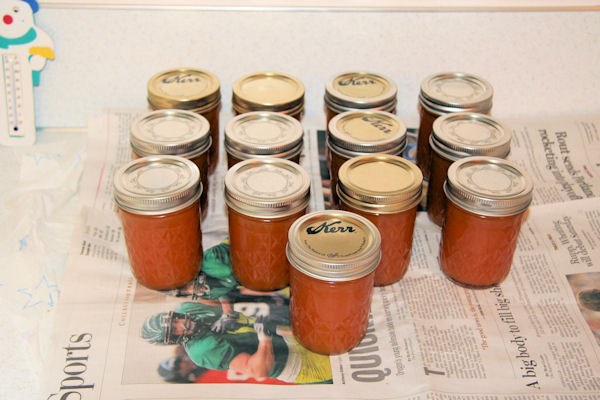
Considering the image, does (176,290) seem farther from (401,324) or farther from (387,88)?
(387,88)

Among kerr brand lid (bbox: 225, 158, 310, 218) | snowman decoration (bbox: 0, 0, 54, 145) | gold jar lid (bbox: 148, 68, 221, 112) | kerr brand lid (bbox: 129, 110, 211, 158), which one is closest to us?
kerr brand lid (bbox: 225, 158, 310, 218)

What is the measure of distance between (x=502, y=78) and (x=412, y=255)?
0.56 m

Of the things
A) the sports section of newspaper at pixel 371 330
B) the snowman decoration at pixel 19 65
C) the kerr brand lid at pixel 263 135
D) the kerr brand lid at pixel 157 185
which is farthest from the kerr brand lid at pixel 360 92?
the snowman decoration at pixel 19 65

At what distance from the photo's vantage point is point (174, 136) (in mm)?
1120

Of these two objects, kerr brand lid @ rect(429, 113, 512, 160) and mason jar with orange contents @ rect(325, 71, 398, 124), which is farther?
mason jar with orange contents @ rect(325, 71, 398, 124)

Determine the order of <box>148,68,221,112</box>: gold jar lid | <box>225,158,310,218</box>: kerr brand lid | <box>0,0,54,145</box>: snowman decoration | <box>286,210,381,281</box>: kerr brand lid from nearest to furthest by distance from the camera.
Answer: <box>286,210,381,281</box>: kerr brand lid → <box>225,158,310,218</box>: kerr brand lid → <box>148,68,221,112</box>: gold jar lid → <box>0,0,54,145</box>: snowman decoration

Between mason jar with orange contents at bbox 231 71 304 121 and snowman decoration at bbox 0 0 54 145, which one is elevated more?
mason jar with orange contents at bbox 231 71 304 121

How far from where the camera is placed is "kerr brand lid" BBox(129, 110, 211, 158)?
109 cm

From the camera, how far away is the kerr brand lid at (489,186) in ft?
3.25

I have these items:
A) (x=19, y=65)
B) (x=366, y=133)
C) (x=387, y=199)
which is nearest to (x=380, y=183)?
(x=387, y=199)

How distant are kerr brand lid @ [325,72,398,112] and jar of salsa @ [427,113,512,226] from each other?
123mm

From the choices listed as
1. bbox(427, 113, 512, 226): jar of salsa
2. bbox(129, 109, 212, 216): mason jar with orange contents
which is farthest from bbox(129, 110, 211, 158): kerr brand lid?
bbox(427, 113, 512, 226): jar of salsa

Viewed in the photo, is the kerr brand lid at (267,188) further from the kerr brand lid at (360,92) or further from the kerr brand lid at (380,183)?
the kerr brand lid at (360,92)

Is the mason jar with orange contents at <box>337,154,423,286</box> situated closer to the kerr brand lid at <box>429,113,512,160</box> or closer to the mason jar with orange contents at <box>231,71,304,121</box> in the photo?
the kerr brand lid at <box>429,113,512,160</box>
